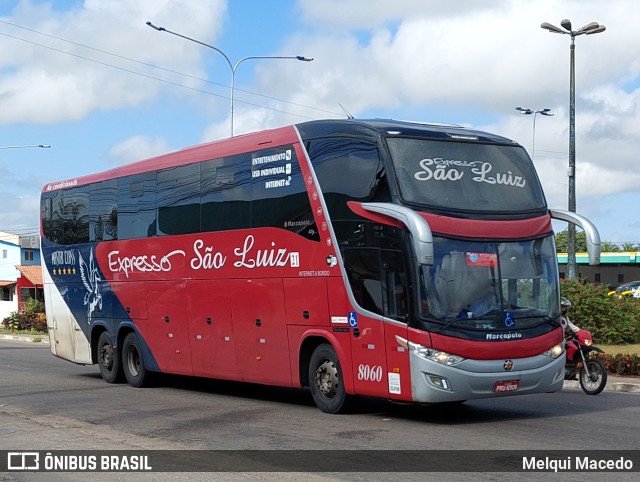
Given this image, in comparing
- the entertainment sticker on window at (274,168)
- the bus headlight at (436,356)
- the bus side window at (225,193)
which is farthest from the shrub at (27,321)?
the bus headlight at (436,356)

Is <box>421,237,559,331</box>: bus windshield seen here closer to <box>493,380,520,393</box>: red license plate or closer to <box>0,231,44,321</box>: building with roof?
<box>493,380,520,393</box>: red license plate

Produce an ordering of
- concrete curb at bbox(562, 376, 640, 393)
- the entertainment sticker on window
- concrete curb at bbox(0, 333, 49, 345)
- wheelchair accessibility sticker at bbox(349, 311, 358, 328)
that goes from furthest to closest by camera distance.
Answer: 1. concrete curb at bbox(0, 333, 49, 345)
2. concrete curb at bbox(562, 376, 640, 393)
3. the entertainment sticker on window
4. wheelchair accessibility sticker at bbox(349, 311, 358, 328)

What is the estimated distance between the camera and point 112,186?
A: 20.6 m

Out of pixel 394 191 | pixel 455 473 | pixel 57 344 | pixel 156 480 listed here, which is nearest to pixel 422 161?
pixel 394 191

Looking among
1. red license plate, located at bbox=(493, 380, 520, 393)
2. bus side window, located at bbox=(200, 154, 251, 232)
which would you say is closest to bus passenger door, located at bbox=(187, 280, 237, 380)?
bus side window, located at bbox=(200, 154, 251, 232)

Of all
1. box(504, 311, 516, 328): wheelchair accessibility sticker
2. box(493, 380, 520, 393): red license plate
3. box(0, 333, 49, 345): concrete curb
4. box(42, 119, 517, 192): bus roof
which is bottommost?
box(493, 380, 520, 393): red license plate

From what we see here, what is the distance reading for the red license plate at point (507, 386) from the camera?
43.9 ft

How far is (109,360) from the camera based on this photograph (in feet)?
68.6

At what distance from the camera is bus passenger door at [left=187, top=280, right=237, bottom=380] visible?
674 inches

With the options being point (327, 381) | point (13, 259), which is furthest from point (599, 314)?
point (13, 259)

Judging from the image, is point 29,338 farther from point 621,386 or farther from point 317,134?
point 317,134

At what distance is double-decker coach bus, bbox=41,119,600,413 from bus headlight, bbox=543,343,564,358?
A: 22mm

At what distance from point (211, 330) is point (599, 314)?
45.7ft

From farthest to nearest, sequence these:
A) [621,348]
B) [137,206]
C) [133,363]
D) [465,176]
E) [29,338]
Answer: [29,338], [621,348], [133,363], [137,206], [465,176]
